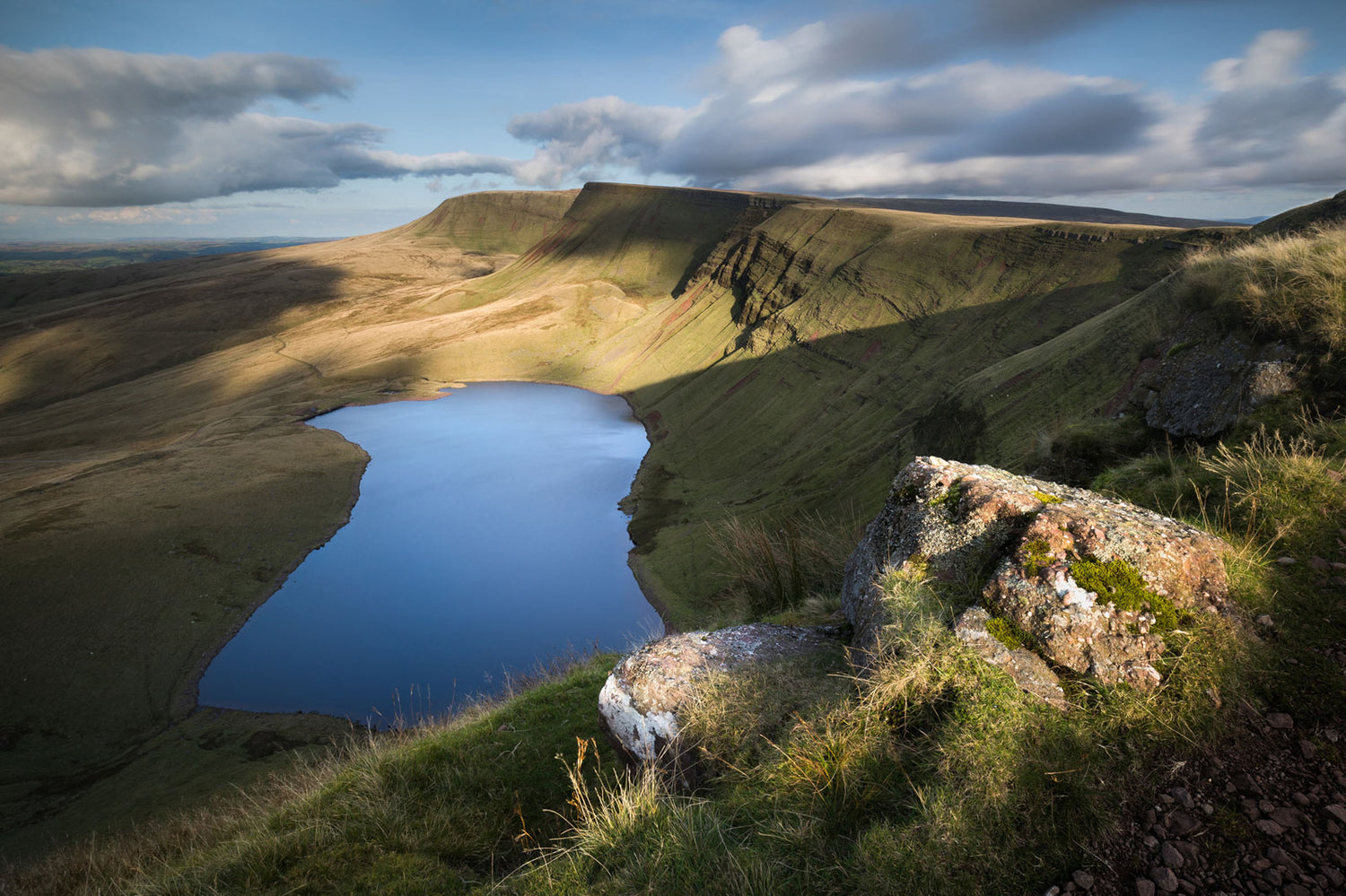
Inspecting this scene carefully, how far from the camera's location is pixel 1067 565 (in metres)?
4.73

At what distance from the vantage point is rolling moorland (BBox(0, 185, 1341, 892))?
10.7m

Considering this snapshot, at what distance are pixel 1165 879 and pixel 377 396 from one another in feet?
340

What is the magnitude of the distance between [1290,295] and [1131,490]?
14.0ft

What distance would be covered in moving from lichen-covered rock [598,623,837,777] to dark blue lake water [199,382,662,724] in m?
7.61

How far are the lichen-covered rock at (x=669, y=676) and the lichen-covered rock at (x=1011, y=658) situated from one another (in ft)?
6.46

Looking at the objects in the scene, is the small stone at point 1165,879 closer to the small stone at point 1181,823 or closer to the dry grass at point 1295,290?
the small stone at point 1181,823

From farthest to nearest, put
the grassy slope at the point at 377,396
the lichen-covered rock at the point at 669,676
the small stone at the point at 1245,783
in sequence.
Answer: the grassy slope at the point at 377,396 < the lichen-covered rock at the point at 669,676 < the small stone at the point at 1245,783

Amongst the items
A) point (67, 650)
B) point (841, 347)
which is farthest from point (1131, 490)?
point (841, 347)

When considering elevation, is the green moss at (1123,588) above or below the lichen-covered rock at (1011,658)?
above

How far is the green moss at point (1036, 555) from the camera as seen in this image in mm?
4789

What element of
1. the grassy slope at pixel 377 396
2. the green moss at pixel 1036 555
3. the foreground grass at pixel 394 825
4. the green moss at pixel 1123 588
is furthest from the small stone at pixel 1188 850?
the grassy slope at pixel 377 396

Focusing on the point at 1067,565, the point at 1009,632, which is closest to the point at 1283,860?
the point at 1009,632

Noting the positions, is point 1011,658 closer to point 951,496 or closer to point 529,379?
point 951,496

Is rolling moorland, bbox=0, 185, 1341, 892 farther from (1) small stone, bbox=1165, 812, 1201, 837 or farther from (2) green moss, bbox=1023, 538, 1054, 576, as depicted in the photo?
(2) green moss, bbox=1023, 538, 1054, 576
